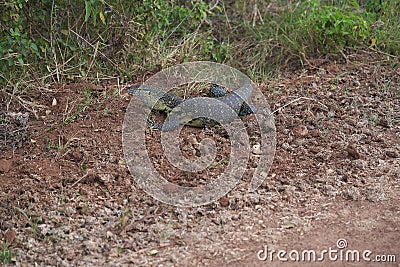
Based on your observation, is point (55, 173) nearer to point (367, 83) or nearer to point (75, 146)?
point (75, 146)

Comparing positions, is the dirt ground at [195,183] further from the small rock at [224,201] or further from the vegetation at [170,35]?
the vegetation at [170,35]

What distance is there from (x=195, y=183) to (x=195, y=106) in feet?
3.53

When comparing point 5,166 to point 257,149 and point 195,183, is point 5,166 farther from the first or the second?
point 257,149

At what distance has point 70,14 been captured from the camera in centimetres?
561

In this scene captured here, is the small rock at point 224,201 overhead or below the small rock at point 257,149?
overhead

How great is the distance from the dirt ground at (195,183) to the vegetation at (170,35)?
14.6 inches

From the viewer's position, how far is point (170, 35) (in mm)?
6086

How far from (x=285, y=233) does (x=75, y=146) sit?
1.83 metres

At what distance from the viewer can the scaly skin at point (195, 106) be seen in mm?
5035

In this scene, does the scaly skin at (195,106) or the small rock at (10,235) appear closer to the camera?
the small rock at (10,235)

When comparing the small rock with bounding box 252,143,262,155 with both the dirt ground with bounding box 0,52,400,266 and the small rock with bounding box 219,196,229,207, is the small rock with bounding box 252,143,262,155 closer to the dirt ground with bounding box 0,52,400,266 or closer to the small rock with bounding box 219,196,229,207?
the dirt ground with bounding box 0,52,400,266

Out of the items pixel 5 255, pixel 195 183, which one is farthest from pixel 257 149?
pixel 5 255

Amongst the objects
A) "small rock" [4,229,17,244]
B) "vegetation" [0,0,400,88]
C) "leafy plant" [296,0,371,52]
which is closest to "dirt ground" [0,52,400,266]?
"small rock" [4,229,17,244]

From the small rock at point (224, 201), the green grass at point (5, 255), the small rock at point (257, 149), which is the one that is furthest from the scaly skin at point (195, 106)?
the green grass at point (5, 255)
